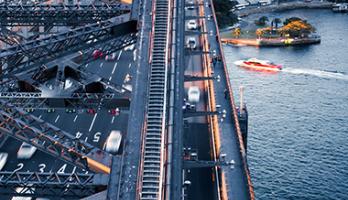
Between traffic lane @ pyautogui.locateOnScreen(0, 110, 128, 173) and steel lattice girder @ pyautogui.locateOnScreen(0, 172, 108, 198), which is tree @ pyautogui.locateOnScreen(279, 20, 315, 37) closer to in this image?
traffic lane @ pyautogui.locateOnScreen(0, 110, 128, 173)

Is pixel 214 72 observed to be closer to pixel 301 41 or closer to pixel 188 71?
pixel 188 71

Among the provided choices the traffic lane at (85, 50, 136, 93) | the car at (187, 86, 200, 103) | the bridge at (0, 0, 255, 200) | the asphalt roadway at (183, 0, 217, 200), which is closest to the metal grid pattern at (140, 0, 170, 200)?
the bridge at (0, 0, 255, 200)

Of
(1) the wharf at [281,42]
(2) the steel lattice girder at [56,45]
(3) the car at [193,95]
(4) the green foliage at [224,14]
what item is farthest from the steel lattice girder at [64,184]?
(4) the green foliage at [224,14]

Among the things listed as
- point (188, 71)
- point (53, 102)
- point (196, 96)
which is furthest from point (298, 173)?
point (53, 102)

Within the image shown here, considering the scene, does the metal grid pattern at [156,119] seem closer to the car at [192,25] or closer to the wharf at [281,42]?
the car at [192,25]

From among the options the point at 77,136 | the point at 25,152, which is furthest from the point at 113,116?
the point at 25,152

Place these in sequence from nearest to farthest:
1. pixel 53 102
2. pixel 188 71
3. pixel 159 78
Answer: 1. pixel 159 78
2. pixel 53 102
3. pixel 188 71
